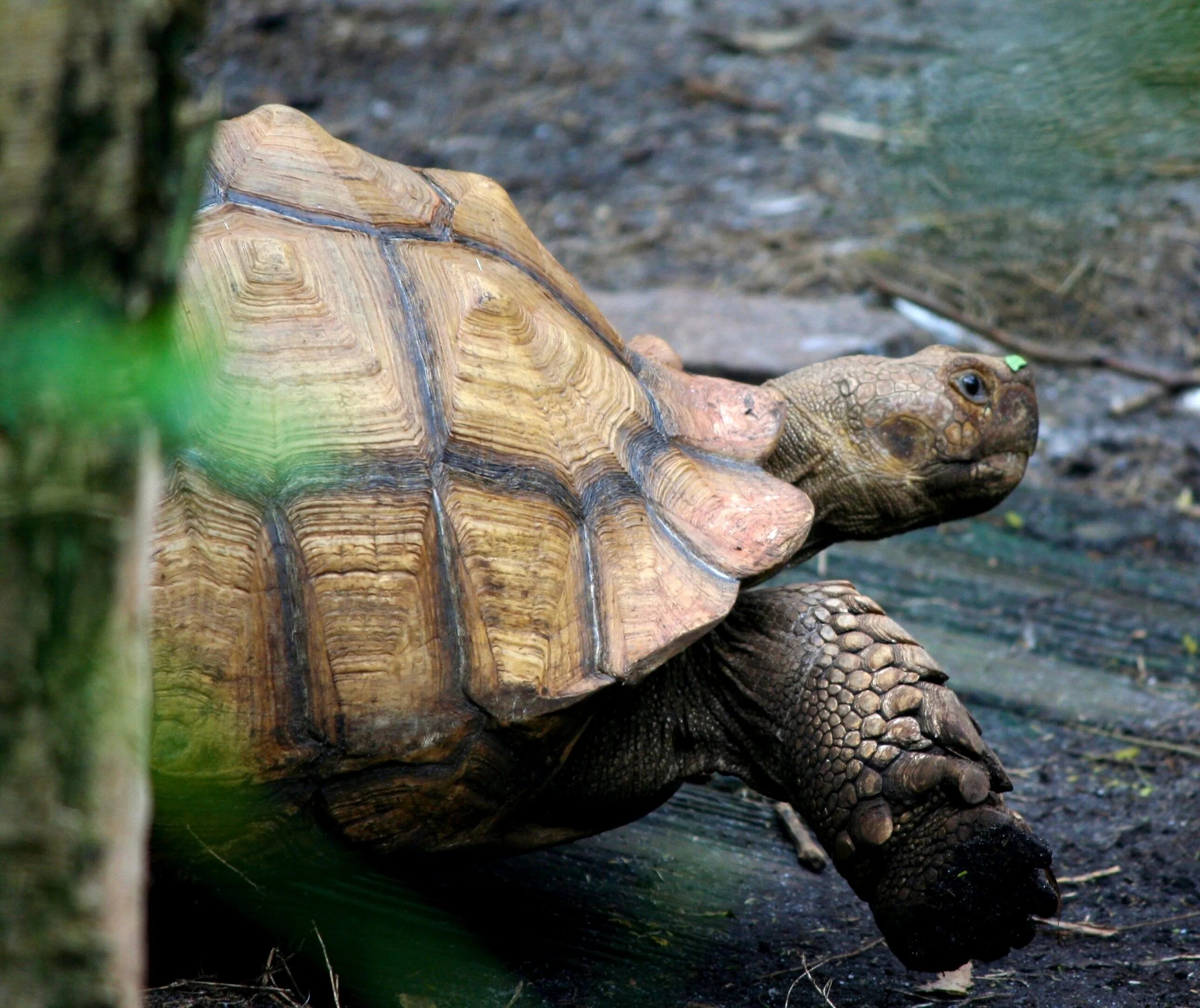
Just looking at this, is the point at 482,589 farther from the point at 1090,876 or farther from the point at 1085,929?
the point at 1090,876

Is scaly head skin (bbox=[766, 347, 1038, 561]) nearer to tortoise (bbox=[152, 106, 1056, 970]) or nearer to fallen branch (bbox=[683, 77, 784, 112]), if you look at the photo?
tortoise (bbox=[152, 106, 1056, 970])

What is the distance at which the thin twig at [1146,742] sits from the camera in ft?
9.90

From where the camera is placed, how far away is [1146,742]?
3.07 m

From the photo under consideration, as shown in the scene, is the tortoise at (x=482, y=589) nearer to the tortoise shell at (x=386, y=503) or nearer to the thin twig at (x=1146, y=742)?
the tortoise shell at (x=386, y=503)

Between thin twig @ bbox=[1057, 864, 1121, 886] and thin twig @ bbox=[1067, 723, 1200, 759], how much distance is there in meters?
0.52

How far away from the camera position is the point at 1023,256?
5.66 metres

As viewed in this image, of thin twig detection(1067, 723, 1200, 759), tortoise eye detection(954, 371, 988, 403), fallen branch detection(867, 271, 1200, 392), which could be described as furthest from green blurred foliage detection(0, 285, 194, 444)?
fallen branch detection(867, 271, 1200, 392)

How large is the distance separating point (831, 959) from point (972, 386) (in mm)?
1139

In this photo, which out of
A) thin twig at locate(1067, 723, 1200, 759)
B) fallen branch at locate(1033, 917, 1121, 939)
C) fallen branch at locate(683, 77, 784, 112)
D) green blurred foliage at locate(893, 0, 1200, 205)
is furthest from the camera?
fallen branch at locate(683, 77, 784, 112)

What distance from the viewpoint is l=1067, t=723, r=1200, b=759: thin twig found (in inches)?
119

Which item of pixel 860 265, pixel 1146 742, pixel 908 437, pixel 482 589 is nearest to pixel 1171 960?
pixel 1146 742

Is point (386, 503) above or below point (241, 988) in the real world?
above

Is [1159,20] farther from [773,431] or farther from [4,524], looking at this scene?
[4,524]

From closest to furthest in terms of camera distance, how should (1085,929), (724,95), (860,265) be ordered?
(1085,929)
(860,265)
(724,95)
